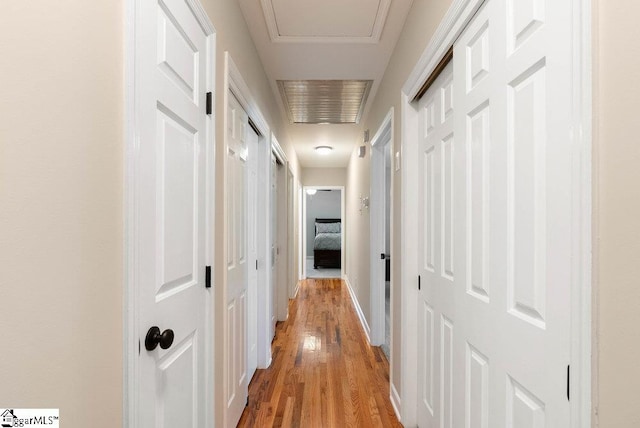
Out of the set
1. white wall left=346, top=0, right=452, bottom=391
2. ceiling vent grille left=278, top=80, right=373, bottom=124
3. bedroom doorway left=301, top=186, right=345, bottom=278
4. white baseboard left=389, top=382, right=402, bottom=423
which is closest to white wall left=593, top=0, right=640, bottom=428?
white wall left=346, top=0, right=452, bottom=391

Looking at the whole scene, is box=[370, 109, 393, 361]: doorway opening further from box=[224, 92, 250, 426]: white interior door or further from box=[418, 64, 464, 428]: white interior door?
box=[224, 92, 250, 426]: white interior door

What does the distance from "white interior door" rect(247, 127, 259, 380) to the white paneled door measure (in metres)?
1.54

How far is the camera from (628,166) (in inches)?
24.1

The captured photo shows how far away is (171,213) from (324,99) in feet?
8.45

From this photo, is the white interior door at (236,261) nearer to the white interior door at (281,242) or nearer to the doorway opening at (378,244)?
the doorway opening at (378,244)

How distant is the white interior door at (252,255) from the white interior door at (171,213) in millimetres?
1223

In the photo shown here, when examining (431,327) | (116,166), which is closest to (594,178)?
(116,166)

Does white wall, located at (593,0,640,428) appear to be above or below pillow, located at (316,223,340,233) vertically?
above

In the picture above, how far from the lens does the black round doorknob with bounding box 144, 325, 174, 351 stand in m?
0.94

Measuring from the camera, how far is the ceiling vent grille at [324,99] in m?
2.99

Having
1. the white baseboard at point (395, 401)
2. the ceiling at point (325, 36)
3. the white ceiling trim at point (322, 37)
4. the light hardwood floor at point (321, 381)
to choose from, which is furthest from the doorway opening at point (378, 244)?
the white ceiling trim at point (322, 37)

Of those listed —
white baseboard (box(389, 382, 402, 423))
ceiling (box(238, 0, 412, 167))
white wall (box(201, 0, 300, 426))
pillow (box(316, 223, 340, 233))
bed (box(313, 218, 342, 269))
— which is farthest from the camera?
pillow (box(316, 223, 340, 233))

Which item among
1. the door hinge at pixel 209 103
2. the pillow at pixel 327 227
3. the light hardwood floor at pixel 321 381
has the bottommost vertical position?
the light hardwood floor at pixel 321 381

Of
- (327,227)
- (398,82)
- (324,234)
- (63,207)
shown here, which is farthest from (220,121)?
(327,227)
